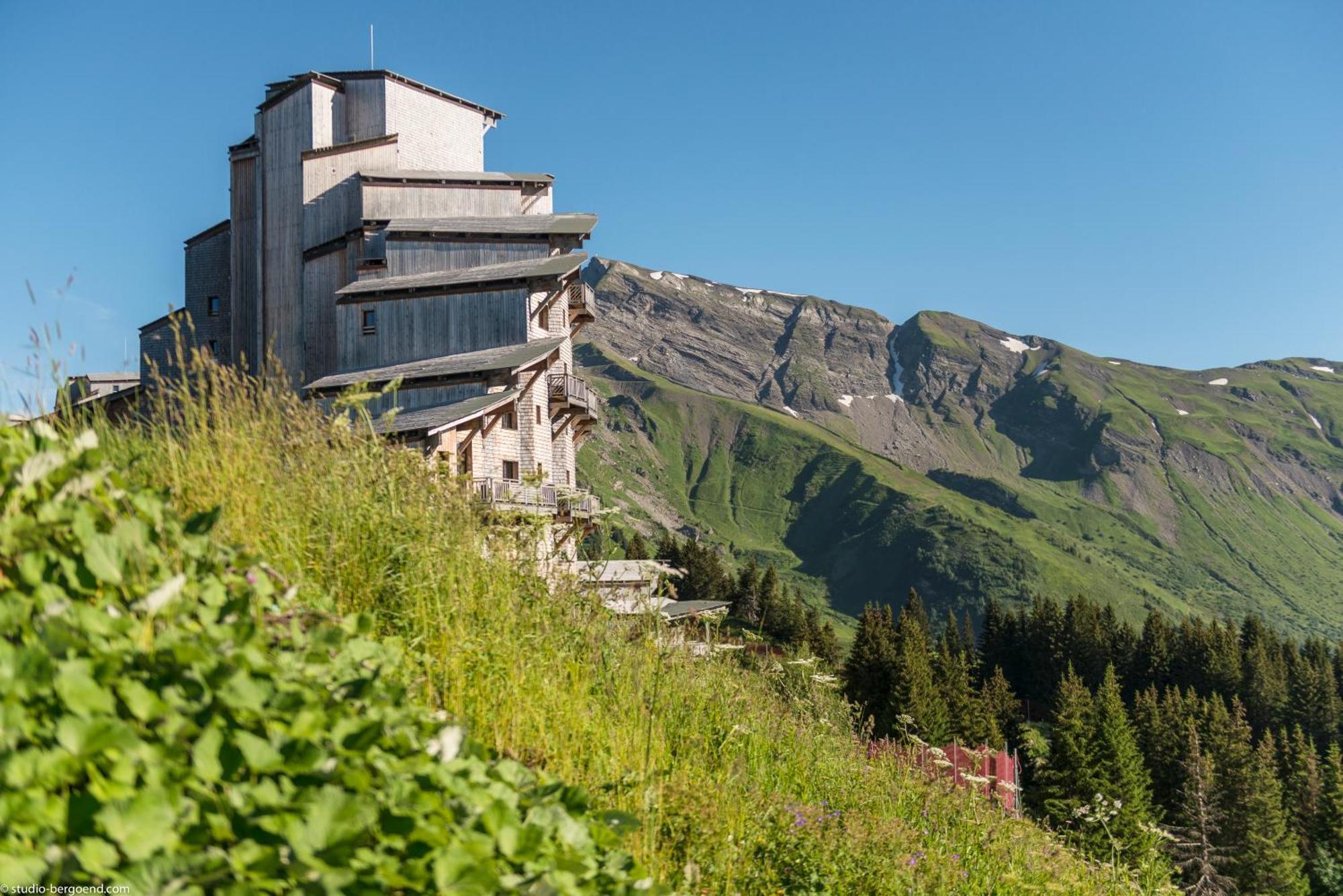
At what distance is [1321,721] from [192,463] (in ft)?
311

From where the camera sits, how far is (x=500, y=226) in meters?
28.4

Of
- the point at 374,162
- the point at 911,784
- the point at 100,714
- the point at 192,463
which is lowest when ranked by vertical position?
the point at 911,784

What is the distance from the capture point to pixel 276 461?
604cm

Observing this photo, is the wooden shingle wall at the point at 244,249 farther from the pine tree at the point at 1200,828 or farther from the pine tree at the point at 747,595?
the pine tree at the point at 747,595

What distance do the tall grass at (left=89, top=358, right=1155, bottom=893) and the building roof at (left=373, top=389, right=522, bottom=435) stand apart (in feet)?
49.9

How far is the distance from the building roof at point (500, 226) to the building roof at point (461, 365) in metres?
3.35

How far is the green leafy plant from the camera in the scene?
2500mm

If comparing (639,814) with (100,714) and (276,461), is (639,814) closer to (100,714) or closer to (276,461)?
(100,714)

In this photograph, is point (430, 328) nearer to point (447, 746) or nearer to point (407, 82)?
point (407, 82)

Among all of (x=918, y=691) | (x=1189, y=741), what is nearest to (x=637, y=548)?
(x=918, y=691)

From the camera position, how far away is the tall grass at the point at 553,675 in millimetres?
4762

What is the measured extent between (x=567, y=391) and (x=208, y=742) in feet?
84.3

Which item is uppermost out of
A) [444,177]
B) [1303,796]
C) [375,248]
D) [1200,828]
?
[444,177]

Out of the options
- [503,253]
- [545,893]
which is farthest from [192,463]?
[503,253]
